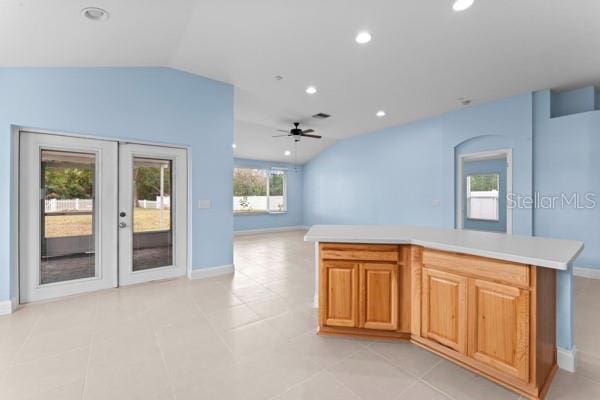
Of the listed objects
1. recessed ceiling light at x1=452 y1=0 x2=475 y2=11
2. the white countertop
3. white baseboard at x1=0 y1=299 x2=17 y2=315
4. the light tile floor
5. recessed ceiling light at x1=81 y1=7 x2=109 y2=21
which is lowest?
the light tile floor

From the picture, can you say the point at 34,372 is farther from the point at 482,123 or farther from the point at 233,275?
the point at 482,123

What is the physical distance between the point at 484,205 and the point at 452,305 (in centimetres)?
849

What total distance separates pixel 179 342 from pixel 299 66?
3570 mm

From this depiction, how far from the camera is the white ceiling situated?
8.14ft

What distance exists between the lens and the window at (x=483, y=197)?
8.54 meters

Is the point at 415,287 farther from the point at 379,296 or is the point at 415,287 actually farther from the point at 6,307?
the point at 6,307

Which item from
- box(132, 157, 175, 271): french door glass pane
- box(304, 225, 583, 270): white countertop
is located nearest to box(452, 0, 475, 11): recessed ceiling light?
box(304, 225, 583, 270): white countertop

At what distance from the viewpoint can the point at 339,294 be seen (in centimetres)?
235

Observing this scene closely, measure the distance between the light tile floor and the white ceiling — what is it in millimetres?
2763

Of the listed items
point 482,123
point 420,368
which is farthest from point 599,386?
point 482,123

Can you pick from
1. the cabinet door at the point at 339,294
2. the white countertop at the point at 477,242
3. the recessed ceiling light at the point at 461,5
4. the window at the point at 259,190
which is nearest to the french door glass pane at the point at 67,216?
the white countertop at the point at 477,242

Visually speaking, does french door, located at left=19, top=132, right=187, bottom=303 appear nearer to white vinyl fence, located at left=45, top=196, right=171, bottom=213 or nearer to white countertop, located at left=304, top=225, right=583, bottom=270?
white vinyl fence, located at left=45, top=196, right=171, bottom=213

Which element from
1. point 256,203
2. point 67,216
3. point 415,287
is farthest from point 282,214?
point 415,287

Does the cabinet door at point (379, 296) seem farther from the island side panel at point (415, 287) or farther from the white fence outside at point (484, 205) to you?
the white fence outside at point (484, 205)
